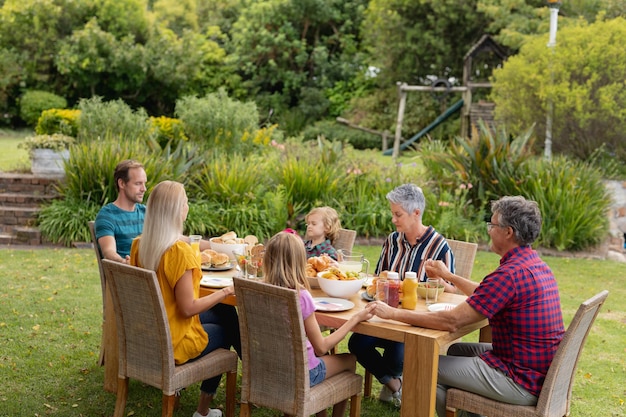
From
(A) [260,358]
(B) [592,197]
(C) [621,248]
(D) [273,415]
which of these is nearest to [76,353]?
(D) [273,415]

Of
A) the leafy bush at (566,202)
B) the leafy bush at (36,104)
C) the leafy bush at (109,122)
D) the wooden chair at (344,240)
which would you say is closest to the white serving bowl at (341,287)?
the wooden chair at (344,240)

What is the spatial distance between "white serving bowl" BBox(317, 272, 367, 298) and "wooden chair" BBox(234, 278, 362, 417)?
0.49m

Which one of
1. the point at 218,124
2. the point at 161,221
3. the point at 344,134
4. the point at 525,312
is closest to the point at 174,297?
the point at 161,221

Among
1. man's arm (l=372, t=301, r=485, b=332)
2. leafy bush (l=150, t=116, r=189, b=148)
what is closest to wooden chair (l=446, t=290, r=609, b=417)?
man's arm (l=372, t=301, r=485, b=332)

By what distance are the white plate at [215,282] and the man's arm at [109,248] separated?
2.24ft

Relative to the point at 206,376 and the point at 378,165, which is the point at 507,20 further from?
the point at 206,376

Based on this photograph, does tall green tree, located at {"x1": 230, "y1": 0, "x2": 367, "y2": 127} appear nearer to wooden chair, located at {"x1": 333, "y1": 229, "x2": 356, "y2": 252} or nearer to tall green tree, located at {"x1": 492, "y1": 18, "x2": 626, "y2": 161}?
tall green tree, located at {"x1": 492, "y1": 18, "x2": 626, "y2": 161}

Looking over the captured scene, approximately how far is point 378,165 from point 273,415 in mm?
6759

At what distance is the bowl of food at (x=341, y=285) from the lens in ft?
13.1

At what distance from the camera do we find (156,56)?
21.8 meters

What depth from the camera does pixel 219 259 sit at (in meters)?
4.70

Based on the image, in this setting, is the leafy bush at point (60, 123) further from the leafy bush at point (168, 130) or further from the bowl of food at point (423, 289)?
the bowl of food at point (423, 289)

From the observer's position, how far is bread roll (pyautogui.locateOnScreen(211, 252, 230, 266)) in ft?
15.4

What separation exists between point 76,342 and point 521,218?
3.77m
